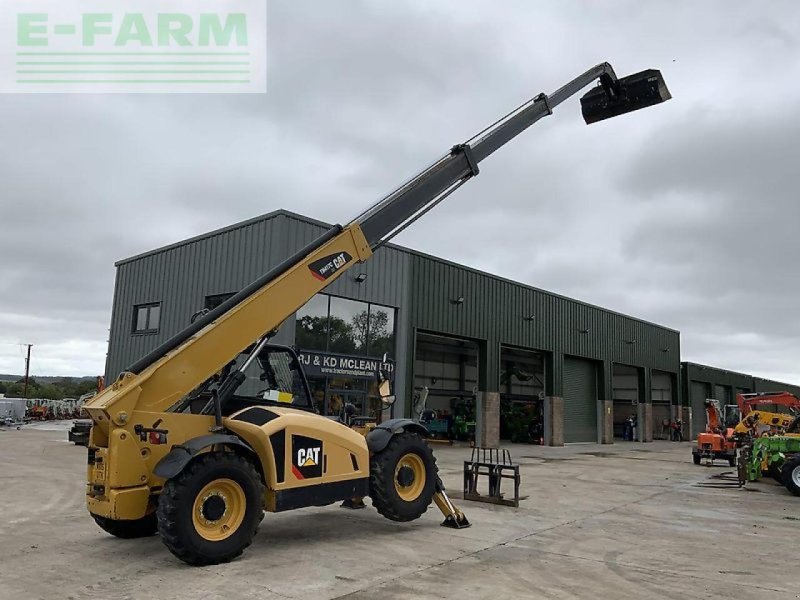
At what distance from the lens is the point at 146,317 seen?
23.7 m

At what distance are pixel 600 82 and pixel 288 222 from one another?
Result: 10429 millimetres

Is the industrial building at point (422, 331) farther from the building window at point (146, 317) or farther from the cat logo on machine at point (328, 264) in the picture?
the cat logo on machine at point (328, 264)

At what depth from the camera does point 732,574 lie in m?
7.09

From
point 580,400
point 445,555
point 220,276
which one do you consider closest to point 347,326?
point 220,276

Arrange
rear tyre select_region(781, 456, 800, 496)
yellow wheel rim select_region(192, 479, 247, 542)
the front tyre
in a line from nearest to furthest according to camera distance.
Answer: the front tyre < yellow wheel rim select_region(192, 479, 247, 542) < rear tyre select_region(781, 456, 800, 496)

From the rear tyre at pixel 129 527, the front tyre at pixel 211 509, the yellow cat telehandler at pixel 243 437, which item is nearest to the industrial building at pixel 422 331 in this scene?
the yellow cat telehandler at pixel 243 437

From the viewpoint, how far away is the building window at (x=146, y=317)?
23219 millimetres

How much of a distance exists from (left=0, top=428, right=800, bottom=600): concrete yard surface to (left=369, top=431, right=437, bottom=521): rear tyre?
33cm

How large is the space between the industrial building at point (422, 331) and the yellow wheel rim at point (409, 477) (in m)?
4.81

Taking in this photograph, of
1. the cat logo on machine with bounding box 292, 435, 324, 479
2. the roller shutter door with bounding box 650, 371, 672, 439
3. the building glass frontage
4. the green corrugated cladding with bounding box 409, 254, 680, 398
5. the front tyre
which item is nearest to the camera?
the front tyre

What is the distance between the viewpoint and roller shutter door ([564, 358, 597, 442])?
34.8 m

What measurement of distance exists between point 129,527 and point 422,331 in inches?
708

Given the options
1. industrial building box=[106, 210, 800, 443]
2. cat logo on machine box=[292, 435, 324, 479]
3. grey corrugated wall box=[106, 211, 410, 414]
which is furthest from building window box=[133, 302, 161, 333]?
cat logo on machine box=[292, 435, 324, 479]

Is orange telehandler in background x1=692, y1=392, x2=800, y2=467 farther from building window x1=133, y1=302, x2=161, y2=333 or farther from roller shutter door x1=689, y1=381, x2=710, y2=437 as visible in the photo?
roller shutter door x1=689, y1=381, x2=710, y2=437
